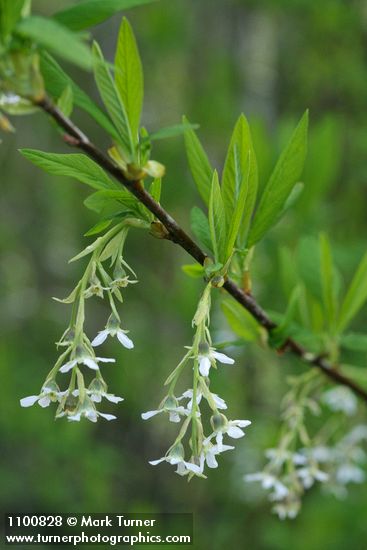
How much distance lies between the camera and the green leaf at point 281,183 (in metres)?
0.79

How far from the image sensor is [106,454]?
99.9 inches

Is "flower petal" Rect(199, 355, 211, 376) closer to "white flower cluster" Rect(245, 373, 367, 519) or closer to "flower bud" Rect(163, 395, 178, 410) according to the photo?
"flower bud" Rect(163, 395, 178, 410)

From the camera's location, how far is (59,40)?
49 cm

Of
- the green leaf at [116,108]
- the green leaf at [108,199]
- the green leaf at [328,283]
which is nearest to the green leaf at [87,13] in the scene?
the green leaf at [116,108]

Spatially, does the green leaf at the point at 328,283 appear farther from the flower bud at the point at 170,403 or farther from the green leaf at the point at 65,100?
the green leaf at the point at 65,100

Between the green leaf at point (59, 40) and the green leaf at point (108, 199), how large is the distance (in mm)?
173

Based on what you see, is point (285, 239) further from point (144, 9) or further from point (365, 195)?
point (144, 9)

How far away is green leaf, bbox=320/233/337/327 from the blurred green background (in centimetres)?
54

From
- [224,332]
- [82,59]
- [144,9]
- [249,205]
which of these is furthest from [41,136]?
[82,59]

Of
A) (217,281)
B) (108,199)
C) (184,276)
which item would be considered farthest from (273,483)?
(184,276)

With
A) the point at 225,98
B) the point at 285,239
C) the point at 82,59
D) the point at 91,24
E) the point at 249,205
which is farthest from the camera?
the point at 225,98

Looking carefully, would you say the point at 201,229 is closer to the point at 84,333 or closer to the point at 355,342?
the point at 84,333

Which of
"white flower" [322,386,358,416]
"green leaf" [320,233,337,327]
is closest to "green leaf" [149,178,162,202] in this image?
"green leaf" [320,233,337,327]

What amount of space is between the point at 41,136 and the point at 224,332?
80.6 inches
